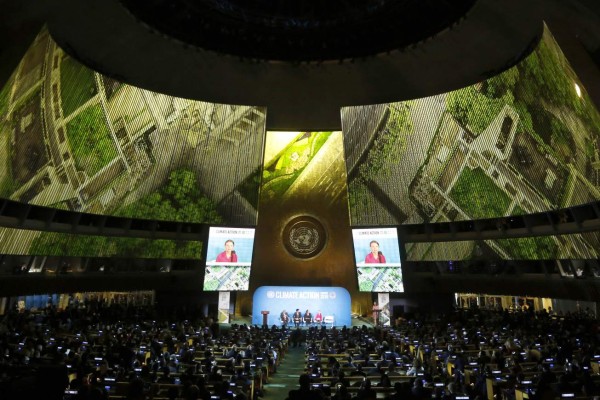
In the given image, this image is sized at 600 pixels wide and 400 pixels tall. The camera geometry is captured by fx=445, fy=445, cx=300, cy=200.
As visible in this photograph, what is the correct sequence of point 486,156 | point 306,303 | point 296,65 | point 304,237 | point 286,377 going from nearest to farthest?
1. point 286,377
2. point 486,156
3. point 296,65
4. point 306,303
5. point 304,237

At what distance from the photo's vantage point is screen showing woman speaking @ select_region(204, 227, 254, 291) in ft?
77.8

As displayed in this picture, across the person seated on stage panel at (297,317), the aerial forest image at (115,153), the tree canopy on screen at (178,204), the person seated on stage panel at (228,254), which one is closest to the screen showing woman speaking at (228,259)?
the person seated on stage panel at (228,254)

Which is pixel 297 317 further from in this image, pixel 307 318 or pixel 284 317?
pixel 284 317

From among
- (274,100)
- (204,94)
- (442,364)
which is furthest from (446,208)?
(204,94)

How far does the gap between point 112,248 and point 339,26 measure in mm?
15615

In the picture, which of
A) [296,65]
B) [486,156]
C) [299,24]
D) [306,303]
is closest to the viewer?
[299,24]

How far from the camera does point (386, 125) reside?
2302cm

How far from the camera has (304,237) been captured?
94.7 ft

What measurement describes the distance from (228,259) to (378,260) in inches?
320

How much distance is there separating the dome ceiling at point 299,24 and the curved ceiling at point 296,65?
41cm

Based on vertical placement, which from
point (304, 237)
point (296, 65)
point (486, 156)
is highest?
point (296, 65)

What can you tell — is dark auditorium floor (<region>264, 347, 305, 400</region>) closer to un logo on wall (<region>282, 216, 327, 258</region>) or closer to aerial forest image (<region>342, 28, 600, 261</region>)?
aerial forest image (<region>342, 28, 600, 261</region>)

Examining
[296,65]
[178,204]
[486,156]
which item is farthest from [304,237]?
[486,156]

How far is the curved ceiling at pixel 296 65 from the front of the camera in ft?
54.3
